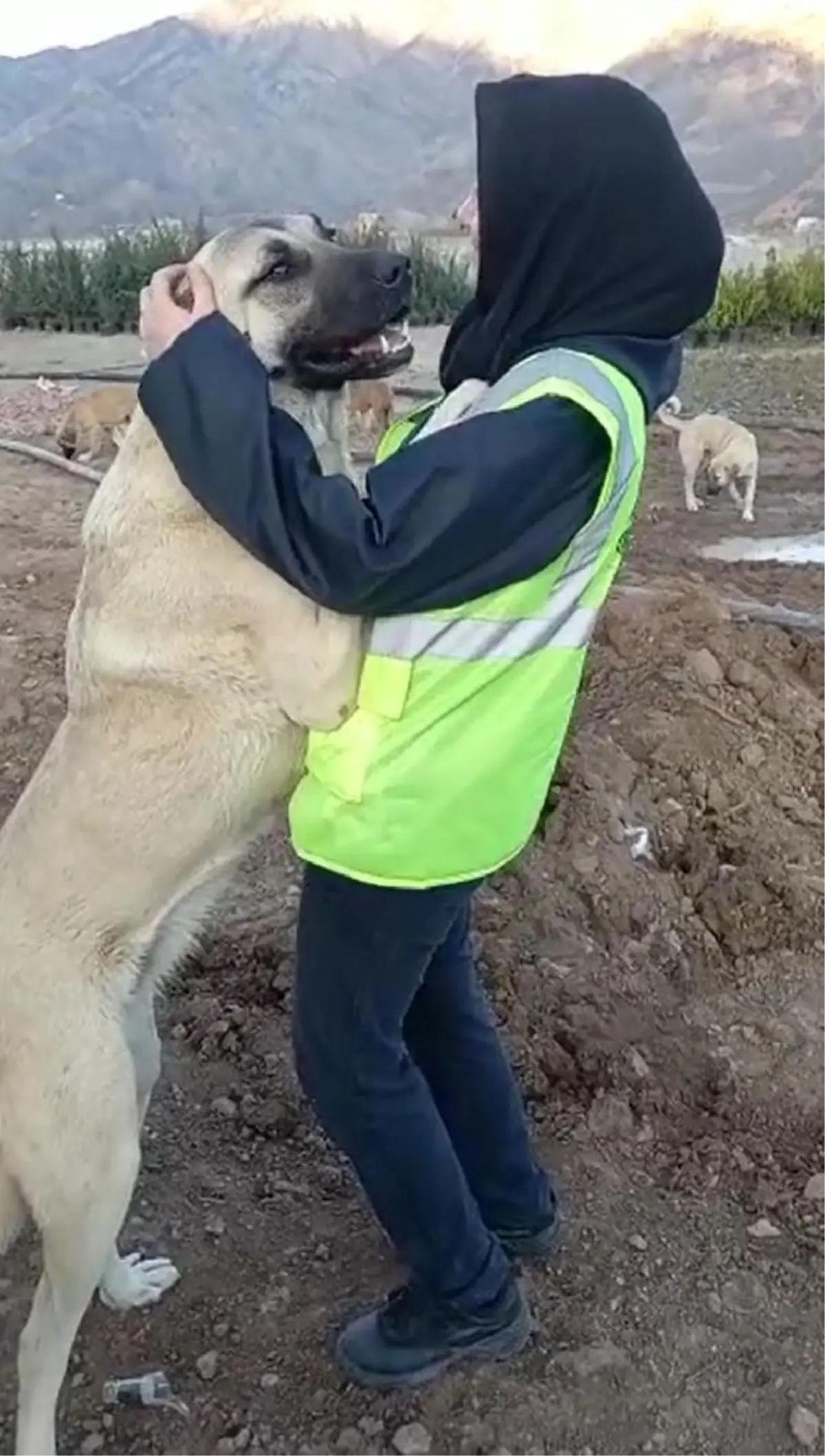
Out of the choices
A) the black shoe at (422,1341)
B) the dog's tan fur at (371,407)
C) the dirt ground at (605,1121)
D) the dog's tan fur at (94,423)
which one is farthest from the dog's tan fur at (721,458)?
the black shoe at (422,1341)

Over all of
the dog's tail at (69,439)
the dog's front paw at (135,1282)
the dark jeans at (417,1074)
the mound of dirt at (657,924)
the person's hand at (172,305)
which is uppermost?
the person's hand at (172,305)

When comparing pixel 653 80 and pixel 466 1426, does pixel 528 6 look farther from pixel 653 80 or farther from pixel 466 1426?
pixel 466 1426

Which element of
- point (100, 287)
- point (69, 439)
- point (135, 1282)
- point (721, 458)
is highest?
point (135, 1282)

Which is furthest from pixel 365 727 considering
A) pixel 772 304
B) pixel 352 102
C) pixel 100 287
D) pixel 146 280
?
pixel 352 102

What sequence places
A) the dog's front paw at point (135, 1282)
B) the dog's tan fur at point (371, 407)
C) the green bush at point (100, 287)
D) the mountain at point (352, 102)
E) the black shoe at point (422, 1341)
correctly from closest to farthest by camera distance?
the black shoe at point (422, 1341), the dog's front paw at point (135, 1282), the dog's tan fur at point (371, 407), the green bush at point (100, 287), the mountain at point (352, 102)

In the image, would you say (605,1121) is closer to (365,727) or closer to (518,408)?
(365,727)

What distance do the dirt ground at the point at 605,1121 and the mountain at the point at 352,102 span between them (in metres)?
23.3

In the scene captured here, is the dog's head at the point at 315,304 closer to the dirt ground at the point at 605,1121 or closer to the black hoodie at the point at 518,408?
the black hoodie at the point at 518,408

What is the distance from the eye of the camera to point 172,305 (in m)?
2.24

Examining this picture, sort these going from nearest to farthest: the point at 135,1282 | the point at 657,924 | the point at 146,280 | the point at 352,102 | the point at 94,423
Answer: the point at 135,1282, the point at 657,924, the point at 94,423, the point at 146,280, the point at 352,102

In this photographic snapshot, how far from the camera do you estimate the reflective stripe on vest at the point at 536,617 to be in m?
1.95

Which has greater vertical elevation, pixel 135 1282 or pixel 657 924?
pixel 135 1282

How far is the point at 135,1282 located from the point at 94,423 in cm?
606

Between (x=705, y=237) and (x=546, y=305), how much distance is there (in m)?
0.20
